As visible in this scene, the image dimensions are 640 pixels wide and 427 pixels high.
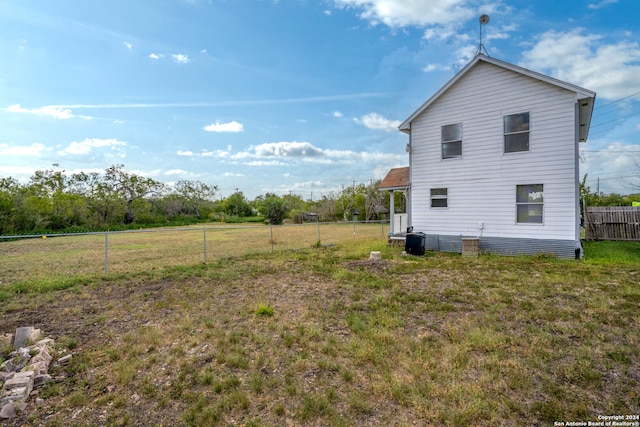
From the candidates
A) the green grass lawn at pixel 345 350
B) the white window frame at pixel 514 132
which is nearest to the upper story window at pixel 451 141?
the white window frame at pixel 514 132

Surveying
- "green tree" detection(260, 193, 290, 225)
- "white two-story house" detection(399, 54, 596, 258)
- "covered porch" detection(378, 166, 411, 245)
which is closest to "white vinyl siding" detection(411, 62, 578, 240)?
"white two-story house" detection(399, 54, 596, 258)

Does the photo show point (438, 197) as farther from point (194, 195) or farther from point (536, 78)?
point (194, 195)

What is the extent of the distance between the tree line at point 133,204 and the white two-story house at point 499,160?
1741 cm

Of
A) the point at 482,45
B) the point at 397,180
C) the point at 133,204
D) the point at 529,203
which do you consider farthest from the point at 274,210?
the point at 529,203

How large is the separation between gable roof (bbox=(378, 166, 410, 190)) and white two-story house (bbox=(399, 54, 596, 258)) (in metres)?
0.76

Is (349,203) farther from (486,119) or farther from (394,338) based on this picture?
(394,338)

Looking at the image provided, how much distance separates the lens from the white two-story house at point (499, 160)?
29.5ft

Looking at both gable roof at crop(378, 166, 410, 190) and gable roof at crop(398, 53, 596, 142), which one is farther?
gable roof at crop(378, 166, 410, 190)

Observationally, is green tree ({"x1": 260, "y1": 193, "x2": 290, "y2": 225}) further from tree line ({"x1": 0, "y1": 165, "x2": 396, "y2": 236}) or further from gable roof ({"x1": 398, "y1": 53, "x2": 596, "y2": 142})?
gable roof ({"x1": 398, "y1": 53, "x2": 596, "y2": 142})

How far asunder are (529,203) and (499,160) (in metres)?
1.73

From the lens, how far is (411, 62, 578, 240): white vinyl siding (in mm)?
9000

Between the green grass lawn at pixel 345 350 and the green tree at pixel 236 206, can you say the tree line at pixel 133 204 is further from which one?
the green grass lawn at pixel 345 350

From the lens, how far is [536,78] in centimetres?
917

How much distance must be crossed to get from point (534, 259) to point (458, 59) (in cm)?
874
